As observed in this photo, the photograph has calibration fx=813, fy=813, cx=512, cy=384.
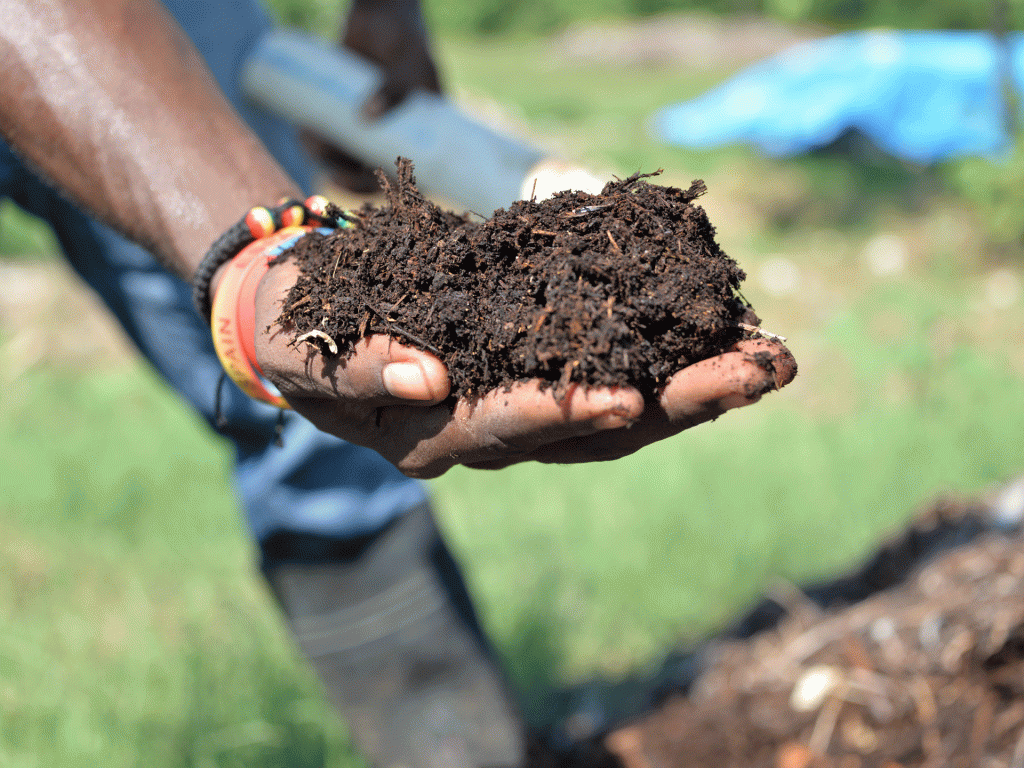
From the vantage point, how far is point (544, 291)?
1164 millimetres

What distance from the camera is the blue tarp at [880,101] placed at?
26.4ft

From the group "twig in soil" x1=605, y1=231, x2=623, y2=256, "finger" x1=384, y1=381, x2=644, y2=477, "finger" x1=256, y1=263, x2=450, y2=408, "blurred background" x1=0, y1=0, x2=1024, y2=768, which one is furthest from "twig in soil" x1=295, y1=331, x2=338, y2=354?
"blurred background" x1=0, y1=0, x2=1024, y2=768

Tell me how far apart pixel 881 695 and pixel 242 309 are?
6.25 feet

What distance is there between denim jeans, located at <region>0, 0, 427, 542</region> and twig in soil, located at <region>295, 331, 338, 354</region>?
32.5 inches

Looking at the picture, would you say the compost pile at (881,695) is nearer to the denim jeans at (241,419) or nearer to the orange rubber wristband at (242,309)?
the denim jeans at (241,419)

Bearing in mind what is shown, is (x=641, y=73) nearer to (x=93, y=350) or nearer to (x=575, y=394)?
(x=93, y=350)

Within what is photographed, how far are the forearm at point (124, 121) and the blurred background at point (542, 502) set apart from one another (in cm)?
154

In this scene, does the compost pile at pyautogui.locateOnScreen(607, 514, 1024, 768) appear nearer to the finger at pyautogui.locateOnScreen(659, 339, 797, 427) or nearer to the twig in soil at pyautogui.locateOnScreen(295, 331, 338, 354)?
the finger at pyautogui.locateOnScreen(659, 339, 797, 427)

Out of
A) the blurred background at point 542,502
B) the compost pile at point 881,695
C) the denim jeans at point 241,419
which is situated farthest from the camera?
the blurred background at point 542,502

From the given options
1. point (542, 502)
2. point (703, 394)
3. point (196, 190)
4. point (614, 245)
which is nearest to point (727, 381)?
point (703, 394)

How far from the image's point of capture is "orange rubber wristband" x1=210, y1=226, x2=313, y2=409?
132 centimetres

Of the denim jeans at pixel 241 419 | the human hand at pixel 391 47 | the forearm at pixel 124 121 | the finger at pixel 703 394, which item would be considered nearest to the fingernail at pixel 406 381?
the finger at pixel 703 394

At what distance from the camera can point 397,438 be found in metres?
1.26

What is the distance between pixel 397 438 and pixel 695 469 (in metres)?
2.64
